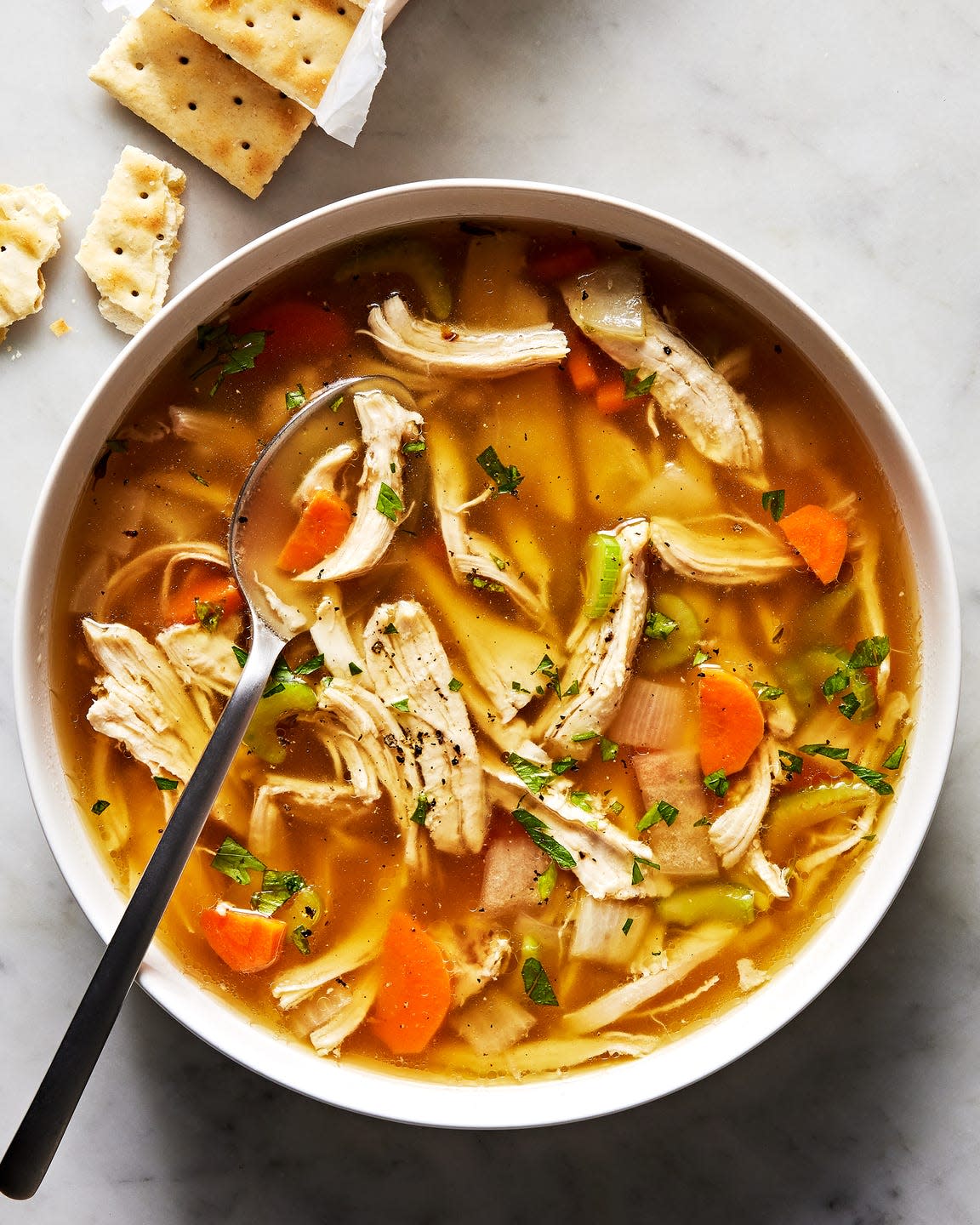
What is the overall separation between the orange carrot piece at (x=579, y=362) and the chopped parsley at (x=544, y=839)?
97cm

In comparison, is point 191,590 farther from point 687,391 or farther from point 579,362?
point 687,391

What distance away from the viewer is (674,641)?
2.42 metres

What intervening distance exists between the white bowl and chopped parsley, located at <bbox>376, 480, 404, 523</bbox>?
52 centimetres

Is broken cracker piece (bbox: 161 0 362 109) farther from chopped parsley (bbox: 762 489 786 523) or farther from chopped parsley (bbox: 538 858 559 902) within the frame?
chopped parsley (bbox: 538 858 559 902)

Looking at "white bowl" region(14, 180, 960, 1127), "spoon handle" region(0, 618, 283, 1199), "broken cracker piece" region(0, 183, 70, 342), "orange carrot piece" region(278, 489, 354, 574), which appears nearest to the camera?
"spoon handle" region(0, 618, 283, 1199)

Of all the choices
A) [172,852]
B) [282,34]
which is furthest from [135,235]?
[172,852]

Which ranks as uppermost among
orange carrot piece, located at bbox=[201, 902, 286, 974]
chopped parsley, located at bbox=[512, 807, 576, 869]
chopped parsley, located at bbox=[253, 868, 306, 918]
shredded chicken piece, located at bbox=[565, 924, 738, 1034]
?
chopped parsley, located at bbox=[512, 807, 576, 869]

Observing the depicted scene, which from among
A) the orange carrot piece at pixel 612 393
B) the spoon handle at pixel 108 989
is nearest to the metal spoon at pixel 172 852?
the spoon handle at pixel 108 989

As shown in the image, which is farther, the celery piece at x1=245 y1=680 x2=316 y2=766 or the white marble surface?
the white marble surface

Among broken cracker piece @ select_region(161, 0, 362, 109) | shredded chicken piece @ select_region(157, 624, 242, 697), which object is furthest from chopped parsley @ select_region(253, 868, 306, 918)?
broken cracker piece @ select_region(161, 0, 362, 109)

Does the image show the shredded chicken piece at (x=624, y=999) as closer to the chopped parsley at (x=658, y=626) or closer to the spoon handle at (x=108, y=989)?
the chopped parsley at (x=658, y=626)

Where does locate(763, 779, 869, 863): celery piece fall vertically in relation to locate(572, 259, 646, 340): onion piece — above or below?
below

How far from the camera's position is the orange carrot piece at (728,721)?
2.40m

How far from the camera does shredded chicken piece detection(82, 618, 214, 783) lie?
2355mm
